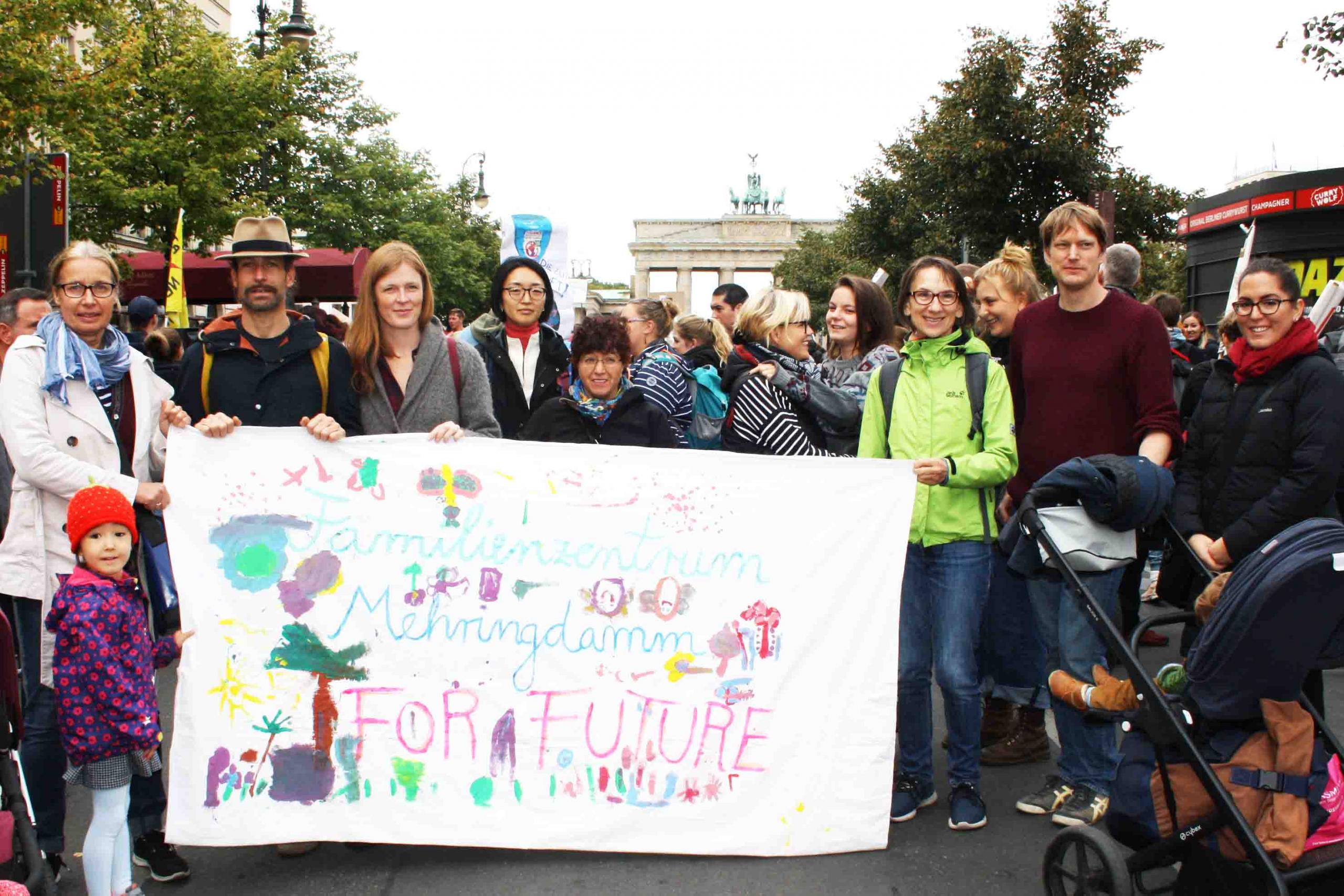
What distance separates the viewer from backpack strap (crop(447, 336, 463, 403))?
14.4ft

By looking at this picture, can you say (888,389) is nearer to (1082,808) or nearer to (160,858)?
(1082,808)

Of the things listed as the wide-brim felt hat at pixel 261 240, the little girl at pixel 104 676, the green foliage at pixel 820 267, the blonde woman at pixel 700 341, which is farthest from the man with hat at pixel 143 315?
the green foliage at pixel 820 267

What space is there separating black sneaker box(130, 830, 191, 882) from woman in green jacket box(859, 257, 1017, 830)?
8.10ft

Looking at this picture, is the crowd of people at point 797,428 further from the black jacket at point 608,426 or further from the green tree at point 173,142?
the green tree at point 173,142

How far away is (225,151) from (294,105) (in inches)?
223

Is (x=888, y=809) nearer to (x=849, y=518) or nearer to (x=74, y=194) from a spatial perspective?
(x=849, y=518)

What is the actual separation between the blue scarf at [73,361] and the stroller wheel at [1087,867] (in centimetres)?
338

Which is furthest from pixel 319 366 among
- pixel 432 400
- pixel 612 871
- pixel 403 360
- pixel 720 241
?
pixel 720 241

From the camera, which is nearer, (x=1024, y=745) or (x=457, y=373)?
(x=457, y=373)

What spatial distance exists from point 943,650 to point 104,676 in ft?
8.97

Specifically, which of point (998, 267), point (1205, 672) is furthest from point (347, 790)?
point (998, 267)

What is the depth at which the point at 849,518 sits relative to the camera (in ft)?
13.4

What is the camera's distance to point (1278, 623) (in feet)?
9.81

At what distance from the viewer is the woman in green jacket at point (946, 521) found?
422cm
